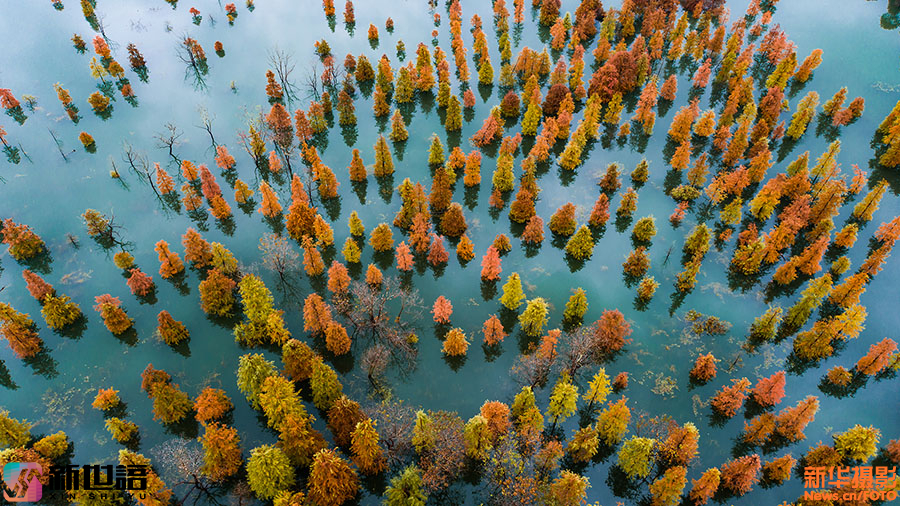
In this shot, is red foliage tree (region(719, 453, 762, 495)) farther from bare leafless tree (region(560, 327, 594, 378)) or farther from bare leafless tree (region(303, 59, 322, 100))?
bare leafless tree (region(303, 59, 322, 100))

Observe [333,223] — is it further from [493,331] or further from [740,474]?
[740,474]

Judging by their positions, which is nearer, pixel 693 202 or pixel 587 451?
pixel 587 451

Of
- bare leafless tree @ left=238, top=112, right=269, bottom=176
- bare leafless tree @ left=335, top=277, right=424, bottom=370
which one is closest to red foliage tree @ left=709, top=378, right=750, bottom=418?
bare leafless tree @ left=335, top=277, right=424, bottom=370

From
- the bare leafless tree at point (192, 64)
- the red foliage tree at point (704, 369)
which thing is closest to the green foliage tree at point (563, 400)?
the red foliage tree at point (704, 369)

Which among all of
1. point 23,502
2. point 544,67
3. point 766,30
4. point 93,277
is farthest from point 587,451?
point 766,30

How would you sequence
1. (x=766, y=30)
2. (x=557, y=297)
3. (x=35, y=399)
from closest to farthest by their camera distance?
(x=35, y=399), (x=557, y=297), (x=766, y=30)

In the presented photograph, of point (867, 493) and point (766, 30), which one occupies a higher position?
point (766, 30)

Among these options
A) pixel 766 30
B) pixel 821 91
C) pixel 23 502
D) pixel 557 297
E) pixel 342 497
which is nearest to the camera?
pixel 342 497

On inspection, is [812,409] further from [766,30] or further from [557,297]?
[766,30]

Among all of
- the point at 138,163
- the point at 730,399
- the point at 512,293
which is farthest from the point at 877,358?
the point at 138,163
